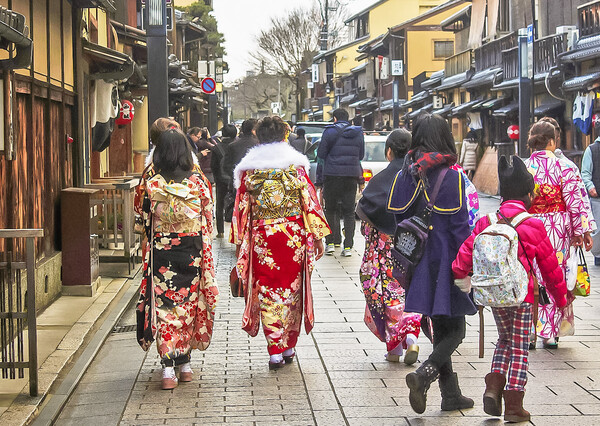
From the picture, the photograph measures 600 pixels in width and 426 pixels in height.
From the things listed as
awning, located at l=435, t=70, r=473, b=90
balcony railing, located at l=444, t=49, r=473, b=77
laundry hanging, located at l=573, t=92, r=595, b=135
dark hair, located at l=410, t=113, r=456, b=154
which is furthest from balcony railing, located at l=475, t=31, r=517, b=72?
dark hair, located at l=410, t=113, r=456, b=154

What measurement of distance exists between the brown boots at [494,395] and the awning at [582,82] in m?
17.2

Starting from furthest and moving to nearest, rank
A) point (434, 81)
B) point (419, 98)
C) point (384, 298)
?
point (419, 98) → point (434, 81) → point (384, 298)

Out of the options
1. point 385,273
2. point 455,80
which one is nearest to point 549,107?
point 455,80

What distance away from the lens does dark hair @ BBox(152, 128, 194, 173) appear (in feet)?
21.6

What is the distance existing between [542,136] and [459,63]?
33.2 m

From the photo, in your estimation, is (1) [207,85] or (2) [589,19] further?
(1) [207,85]

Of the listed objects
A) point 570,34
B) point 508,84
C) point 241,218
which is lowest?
point 241,218

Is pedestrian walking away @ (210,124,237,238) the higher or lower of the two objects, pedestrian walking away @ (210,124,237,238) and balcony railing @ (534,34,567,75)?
the lower

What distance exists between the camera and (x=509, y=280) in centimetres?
520

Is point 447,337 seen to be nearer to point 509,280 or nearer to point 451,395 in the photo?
point 451,395

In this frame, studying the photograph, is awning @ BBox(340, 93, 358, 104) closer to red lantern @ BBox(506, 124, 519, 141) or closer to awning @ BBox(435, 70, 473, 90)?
awning @ BBox(435, 70, 473, 90)

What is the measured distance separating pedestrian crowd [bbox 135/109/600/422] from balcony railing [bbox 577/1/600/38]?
15939 mm

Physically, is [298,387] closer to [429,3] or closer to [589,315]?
[589,315]

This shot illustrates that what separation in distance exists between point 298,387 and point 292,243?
1.16m
